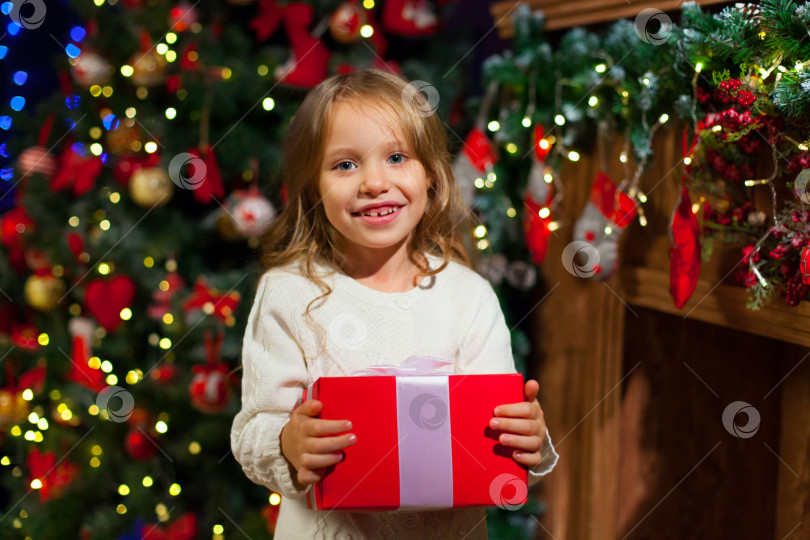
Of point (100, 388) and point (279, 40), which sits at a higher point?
point (279, 40)

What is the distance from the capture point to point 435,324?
3.78 ft

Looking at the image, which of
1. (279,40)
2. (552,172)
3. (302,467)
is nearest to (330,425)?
(302,467)

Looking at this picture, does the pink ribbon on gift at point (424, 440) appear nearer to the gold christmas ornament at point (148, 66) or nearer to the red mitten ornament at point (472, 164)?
the red mitten ornament at point (472, 164)

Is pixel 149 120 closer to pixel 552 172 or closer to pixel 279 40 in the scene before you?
pixel 279 40

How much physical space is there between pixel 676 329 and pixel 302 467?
105cm

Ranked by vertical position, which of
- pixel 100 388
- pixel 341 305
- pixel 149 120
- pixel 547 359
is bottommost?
pixel 100 388

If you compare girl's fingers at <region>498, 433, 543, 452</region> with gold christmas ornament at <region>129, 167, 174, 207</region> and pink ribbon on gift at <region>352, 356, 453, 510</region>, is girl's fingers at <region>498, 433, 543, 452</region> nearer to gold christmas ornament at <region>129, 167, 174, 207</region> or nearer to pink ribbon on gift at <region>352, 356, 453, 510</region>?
pink ribbon on gift at <region>352, 356, 453, 510</region>

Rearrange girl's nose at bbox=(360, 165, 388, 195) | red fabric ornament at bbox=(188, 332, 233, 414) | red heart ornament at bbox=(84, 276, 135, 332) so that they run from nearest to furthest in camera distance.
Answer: girl's nose at bbox=(360, 165, 388, 195) < red fabric ornament at bbox=(188, 332, 233, 414) < red heart ornament at bbox=(84, 276, 135, 332)

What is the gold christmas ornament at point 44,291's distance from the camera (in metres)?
2.03

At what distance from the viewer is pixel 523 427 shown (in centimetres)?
101

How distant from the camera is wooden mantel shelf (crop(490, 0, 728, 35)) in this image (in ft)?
4.82
